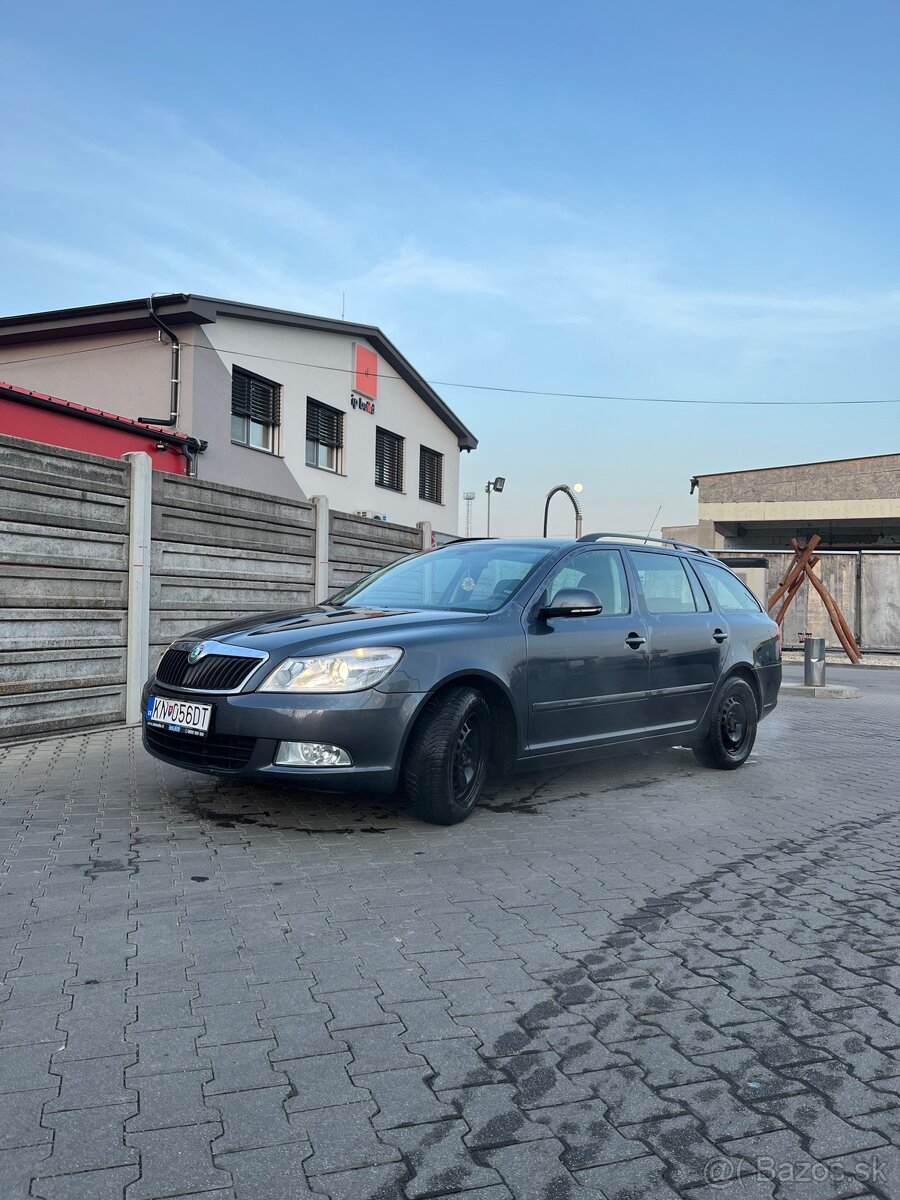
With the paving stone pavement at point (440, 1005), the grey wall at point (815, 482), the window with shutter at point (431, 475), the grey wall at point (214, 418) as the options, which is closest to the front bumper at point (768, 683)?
the paving stone pavement at point (440, 1005)

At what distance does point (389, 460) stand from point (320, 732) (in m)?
21.0

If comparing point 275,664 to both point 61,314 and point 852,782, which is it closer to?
point 852,782

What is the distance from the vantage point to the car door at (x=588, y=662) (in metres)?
5.71

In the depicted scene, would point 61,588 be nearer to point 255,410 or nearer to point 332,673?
point 332,673

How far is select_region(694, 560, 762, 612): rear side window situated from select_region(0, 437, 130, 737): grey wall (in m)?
4.78

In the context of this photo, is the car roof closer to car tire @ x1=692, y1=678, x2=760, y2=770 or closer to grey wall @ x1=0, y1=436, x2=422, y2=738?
car tire @ x1=692, y1=678, x2=760, y2=770

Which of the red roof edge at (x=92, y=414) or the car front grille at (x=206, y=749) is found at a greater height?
the red roof edge at (x=92, y=414)

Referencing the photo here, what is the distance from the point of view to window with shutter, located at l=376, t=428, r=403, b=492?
24.7 metres

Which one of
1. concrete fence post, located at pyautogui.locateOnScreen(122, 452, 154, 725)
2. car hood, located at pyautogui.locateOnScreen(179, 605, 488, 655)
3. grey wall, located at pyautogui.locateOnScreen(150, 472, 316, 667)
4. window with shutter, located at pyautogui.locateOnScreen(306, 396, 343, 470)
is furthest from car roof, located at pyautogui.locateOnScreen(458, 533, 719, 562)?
window with shutter, located at pyautogui.locateOnScreen(306, 396, 343, 470)

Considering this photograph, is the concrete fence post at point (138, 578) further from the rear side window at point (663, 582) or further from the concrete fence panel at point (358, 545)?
the rear side window at point (663, 582)

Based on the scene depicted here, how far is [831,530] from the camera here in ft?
143

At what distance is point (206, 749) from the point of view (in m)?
5.05

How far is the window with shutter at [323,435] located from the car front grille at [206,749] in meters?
16.5

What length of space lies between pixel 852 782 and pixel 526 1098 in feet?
17.6
